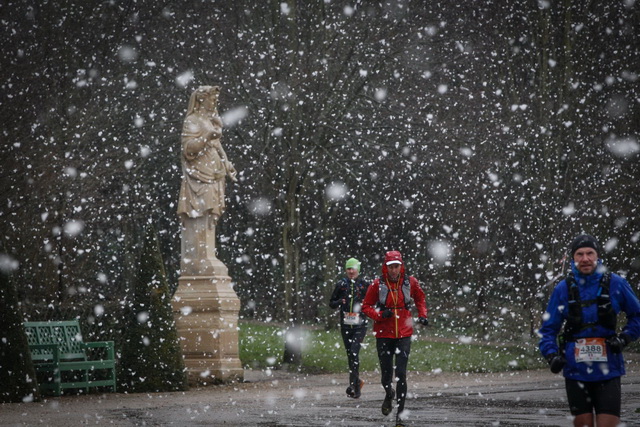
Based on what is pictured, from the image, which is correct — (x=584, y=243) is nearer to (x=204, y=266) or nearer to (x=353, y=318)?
(x=353, y=318)

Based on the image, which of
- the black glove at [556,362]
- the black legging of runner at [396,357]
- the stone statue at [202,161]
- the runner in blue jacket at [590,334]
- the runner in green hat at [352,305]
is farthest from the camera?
the stone statue at [202,161]

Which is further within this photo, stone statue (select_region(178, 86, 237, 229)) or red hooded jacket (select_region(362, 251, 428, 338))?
stone statue (select_region(178, 86, 237, 229))

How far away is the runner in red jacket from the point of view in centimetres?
1236

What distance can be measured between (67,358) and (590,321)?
1109 cm

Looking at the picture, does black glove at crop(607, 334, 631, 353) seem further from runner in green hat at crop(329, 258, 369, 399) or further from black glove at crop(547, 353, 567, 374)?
runner in green hat at crop(329, 258, 369, 399)

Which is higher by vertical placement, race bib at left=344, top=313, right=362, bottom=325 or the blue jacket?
race bib at left=344, top=313, right=362, bottom=325

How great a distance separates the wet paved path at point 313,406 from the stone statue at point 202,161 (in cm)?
318

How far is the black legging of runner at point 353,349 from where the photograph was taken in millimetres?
15930

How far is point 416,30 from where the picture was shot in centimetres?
2605

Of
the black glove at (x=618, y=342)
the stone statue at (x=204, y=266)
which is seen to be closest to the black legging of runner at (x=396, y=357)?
the black glove at (x=618, y=342)

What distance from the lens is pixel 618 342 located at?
7449 millimetres

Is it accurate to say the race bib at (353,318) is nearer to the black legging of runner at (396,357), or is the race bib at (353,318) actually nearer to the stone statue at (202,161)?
the black legging of runner at (396,357)

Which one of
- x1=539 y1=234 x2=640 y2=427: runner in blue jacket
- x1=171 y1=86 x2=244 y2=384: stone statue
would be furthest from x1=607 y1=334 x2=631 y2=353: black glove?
x1=171 y1=86 x2=244 y2=384: stone statue

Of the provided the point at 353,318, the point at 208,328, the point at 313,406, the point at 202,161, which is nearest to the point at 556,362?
the point at 313,406
